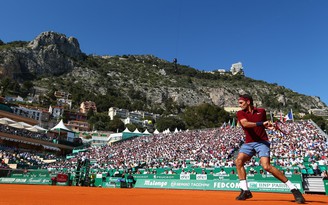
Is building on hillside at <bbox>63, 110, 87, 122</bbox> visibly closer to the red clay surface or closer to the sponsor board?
the sponsor board

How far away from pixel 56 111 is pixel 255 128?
10536cm

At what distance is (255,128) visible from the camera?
5.59 meters

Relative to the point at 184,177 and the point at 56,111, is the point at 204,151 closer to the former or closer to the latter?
the point at 184,177

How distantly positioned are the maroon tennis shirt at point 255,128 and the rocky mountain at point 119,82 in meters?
118

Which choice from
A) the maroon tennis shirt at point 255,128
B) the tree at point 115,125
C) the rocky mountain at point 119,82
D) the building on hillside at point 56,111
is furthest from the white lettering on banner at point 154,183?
the rocky mountain at point 119,82

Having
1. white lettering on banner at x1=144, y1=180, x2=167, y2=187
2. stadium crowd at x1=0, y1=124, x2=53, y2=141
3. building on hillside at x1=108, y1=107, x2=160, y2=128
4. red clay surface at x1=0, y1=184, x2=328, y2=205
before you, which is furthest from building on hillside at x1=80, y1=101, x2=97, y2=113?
red clay surface at x1=0, y1=184, x2=328, y2=205

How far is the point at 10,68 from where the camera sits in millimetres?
108250

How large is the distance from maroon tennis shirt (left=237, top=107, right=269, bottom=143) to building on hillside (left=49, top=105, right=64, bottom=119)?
102310 mm

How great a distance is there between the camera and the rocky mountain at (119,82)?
382ft

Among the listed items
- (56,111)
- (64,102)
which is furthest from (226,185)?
(64,102)

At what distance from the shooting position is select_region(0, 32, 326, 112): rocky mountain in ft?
382

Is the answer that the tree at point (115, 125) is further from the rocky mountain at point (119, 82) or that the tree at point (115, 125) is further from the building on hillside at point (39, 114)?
the rocky mountain at point (119, 82)

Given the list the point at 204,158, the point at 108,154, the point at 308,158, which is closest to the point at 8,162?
the point at 108,154

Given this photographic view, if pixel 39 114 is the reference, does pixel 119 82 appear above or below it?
above
